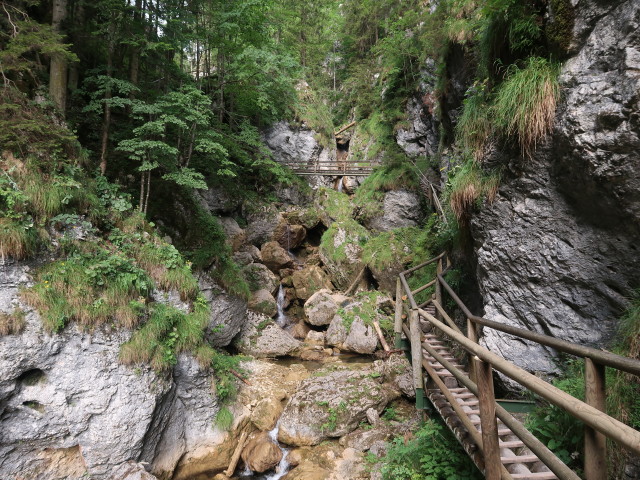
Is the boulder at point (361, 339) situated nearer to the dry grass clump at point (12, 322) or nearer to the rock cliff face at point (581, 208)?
the rock cliff face at point (581, 208)

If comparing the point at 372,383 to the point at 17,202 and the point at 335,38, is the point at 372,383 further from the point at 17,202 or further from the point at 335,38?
the point at 335,38

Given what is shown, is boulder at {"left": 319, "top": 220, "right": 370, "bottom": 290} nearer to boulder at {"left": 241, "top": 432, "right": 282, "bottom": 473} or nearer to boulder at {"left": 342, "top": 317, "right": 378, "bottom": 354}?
boulder at {"left": 342, "top": 317, "right": 378, "bottom": 354}

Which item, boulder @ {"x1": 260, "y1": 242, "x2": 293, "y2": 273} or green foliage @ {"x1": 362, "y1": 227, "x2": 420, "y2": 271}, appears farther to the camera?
boulder @ {"x1": 260, "y1": 242, "x2": 293, "y2": 273}

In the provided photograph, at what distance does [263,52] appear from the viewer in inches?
458

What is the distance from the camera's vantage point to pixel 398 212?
638 inches

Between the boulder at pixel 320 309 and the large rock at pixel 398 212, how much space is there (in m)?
5.45

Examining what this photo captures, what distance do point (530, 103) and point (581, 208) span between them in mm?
1429

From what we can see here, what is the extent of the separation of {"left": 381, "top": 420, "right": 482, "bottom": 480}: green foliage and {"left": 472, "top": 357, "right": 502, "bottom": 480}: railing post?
5.69ft

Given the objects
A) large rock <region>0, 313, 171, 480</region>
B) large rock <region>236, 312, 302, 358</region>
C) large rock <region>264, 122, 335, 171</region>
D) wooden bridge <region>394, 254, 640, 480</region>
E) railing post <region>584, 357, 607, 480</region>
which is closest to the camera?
wooden bridge <region>394, 254, 640, 480</region>

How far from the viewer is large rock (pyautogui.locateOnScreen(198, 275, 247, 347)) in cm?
960

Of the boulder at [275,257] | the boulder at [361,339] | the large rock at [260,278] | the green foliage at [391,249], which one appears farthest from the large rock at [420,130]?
the large rock at [260,278]

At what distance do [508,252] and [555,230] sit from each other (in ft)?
2.17

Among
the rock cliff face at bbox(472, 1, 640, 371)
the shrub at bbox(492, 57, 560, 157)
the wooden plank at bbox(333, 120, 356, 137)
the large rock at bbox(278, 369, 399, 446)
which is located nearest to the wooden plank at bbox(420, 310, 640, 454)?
the rock cliff face at bbox(472, 1, 640, 371)

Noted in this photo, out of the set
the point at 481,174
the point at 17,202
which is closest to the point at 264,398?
the point at 17,202
